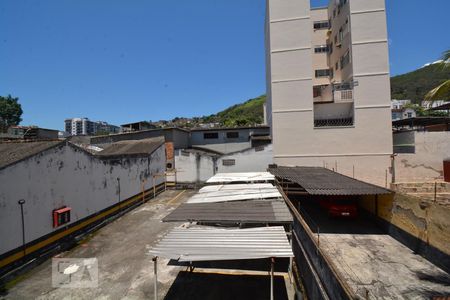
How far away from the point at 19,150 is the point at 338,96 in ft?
81.3

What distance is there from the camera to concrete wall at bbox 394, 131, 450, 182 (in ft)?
66.2

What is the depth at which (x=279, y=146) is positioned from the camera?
23.4m

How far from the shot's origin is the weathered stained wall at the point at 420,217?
25.5ft

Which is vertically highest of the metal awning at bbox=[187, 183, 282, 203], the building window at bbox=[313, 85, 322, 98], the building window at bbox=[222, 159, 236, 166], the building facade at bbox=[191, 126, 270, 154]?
the building window at bbox=[313, 85, 322, 98]

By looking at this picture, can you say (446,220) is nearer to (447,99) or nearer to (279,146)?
(447,99)

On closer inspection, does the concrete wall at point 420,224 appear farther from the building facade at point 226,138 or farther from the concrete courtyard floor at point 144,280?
the building facade at point 226,138

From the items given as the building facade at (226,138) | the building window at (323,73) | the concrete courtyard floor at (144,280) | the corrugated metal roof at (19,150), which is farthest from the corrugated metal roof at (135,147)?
the building window at (323,73)

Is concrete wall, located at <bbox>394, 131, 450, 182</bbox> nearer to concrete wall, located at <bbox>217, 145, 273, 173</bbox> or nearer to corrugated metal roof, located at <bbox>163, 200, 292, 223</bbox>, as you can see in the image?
concrete wall, located at <bbox>217, 145, 273, 173</bbox>

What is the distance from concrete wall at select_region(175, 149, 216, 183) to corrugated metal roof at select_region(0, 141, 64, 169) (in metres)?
13.0

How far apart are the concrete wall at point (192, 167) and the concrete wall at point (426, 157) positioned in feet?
60.1

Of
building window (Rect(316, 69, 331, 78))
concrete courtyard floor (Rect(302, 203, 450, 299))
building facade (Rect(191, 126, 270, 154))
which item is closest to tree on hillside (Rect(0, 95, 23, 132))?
building facade (Rect(191, 126, 270, 154))

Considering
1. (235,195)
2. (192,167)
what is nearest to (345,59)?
(192,167)

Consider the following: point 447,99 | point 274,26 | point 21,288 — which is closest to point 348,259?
point 447,99

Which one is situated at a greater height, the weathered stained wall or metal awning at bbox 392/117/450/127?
metal awning at bbox 392/117/450/127
